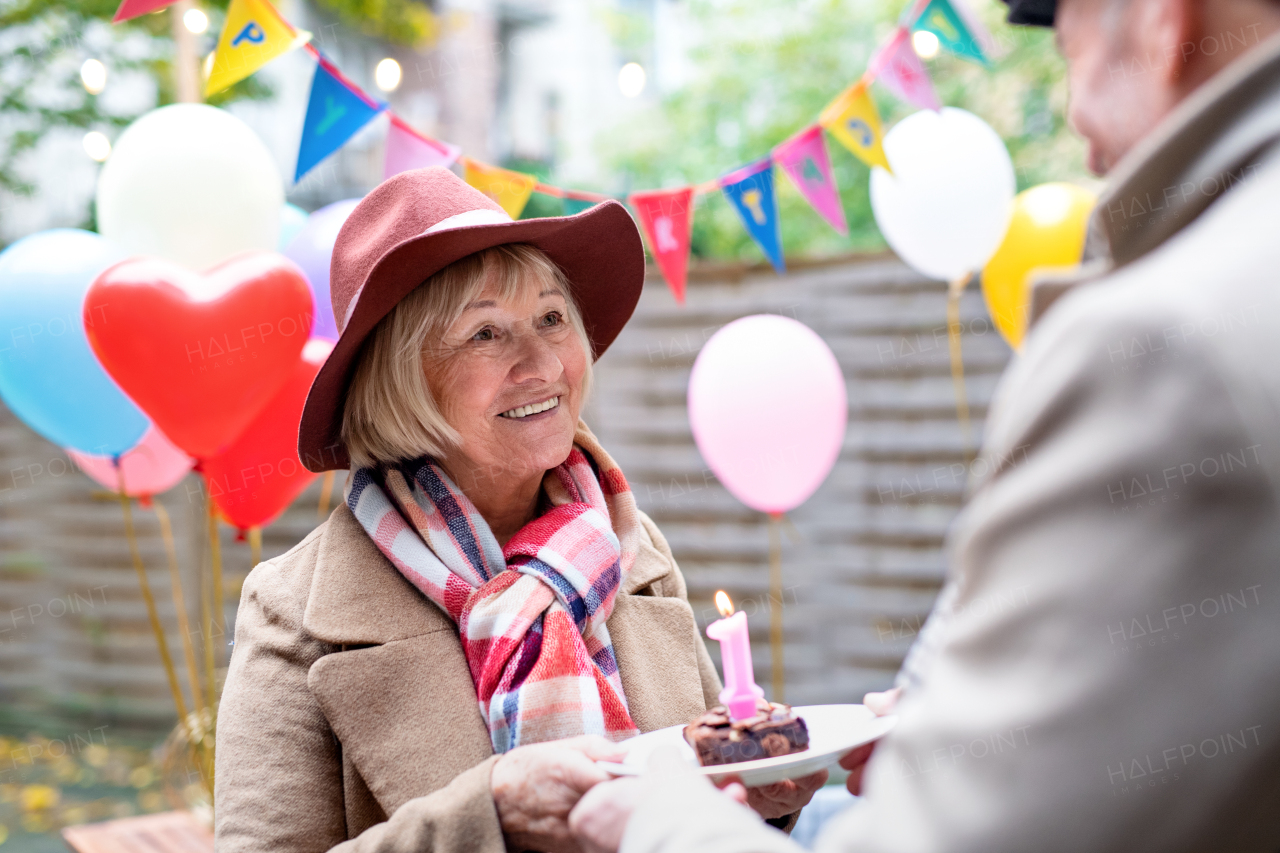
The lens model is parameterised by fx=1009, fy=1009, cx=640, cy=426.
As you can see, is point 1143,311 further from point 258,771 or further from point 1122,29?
point 258,771

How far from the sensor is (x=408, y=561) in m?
1.70

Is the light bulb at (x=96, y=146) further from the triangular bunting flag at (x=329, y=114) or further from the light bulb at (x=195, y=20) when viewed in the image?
the triangular bunting flag at (x=329, y=114)

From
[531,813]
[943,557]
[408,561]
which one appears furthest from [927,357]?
[531,813]

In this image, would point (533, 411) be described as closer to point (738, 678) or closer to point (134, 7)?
point (738, 678)

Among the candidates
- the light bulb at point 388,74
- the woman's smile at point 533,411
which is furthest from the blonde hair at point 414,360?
the light bulb at point 388,74

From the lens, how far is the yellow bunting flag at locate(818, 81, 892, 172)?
2984 mm

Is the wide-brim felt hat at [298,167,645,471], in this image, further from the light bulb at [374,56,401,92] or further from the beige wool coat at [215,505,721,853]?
the light bulb at [374,56,401,92]

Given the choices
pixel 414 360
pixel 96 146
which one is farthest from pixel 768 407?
pixel 96 146

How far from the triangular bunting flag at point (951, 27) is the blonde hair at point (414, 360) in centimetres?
175

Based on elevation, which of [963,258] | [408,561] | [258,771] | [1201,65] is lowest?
[963,258]

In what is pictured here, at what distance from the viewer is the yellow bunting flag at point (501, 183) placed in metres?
2.94

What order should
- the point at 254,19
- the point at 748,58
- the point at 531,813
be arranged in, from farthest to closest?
the point at 748,58 < the point at 254,19 < the point at 531,813

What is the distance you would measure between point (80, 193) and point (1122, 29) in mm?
6738

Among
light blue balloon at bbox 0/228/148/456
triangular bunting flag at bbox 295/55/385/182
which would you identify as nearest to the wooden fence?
light blue balloon at bbox 0/228/148/456
